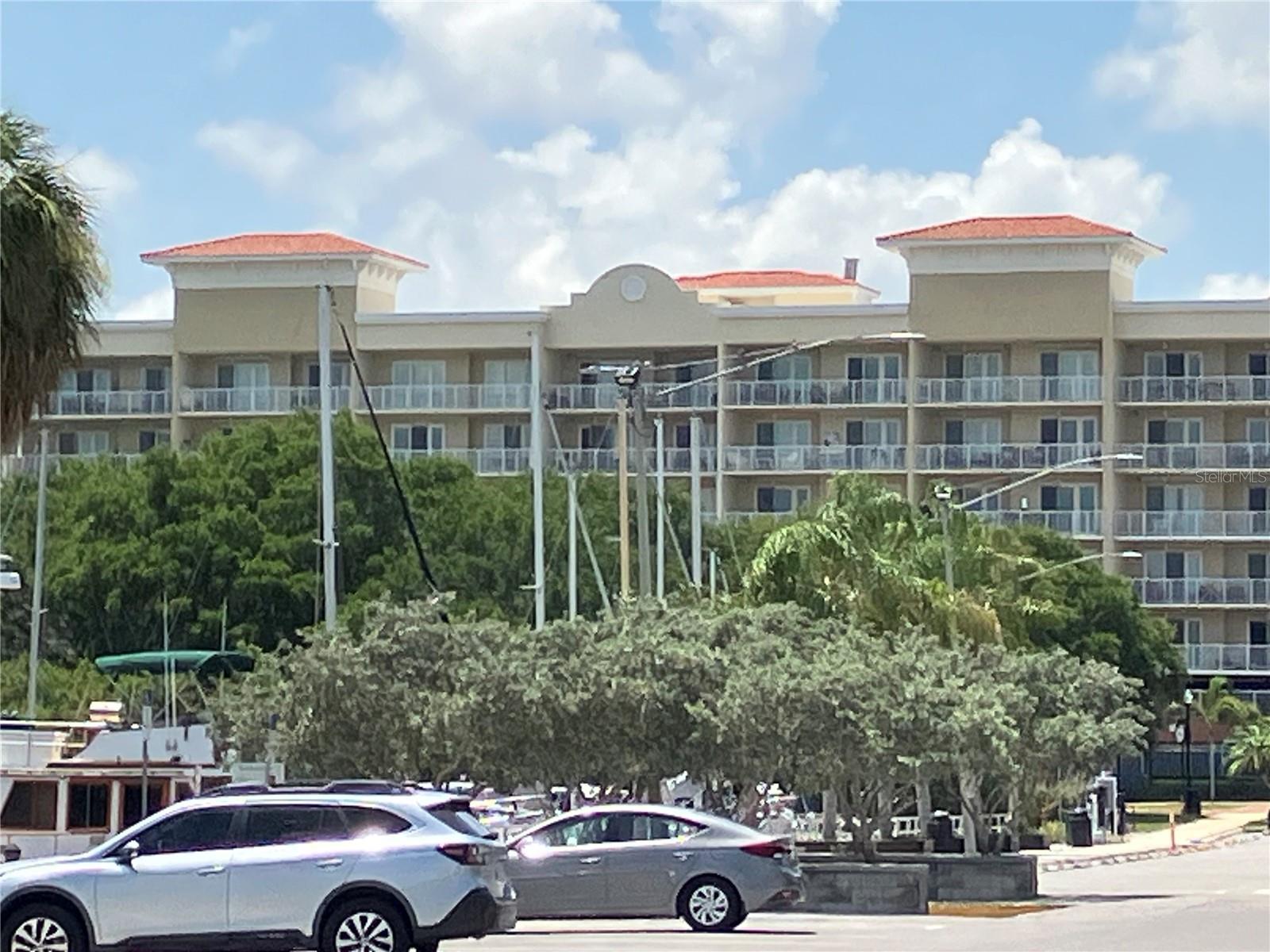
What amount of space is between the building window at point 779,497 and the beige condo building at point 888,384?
11 cm

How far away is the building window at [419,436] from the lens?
330ft

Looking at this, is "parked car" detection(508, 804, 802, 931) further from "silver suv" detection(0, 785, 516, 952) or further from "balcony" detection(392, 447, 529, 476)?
"balcony" detection(392, 447, 529, 476)

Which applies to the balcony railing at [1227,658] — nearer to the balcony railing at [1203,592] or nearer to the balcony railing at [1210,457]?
the balcony railing at [1203,592]

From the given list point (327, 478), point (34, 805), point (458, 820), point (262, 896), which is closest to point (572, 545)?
point (327, 478)

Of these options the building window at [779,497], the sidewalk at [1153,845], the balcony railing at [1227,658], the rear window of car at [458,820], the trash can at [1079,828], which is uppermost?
the building window at [779,497]

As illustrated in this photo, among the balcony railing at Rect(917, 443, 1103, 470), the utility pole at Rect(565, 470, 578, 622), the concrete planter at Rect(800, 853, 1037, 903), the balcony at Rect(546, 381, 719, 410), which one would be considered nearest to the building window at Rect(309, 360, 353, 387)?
the balcony at Rect(546, 381, 719, 410)

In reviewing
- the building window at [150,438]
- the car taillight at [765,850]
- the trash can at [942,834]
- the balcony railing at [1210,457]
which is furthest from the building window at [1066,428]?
the car taillight at [765,850]

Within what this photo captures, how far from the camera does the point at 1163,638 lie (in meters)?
91.1

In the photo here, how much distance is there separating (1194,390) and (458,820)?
76.9 meters

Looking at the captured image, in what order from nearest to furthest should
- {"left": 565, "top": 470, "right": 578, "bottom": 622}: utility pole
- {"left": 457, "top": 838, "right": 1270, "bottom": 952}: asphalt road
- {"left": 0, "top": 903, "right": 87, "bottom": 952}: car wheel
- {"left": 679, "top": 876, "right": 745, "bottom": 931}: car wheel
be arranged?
{"left": 0, "top": 903, "right": 87, "bottom": 952}: car wheel
{"left": 457, "top": 838, "right": 1270, "bottom": 952}: asphalt road
{"left": 679, "top": 876, "right": 745, "bottom": 931}: car wheel
{"left": 565, "top": 470, "right": 578, "bottom": 622}: utility pole

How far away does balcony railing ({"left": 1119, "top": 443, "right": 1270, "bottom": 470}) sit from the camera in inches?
3814

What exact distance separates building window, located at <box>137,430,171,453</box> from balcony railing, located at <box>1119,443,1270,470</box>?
110 feet

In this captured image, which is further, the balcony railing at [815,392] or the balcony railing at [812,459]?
the balcony railing at [815,392]

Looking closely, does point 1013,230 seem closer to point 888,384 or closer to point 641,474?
point 888,384
